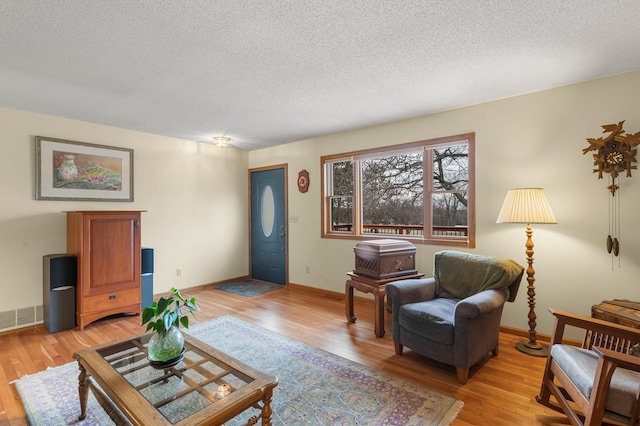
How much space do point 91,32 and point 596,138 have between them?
160 inches

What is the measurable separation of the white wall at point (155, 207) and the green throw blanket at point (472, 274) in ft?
12.5

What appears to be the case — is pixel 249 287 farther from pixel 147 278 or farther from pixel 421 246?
pixel 421 246

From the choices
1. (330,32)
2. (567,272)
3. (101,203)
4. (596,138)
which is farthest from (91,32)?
(567,272)

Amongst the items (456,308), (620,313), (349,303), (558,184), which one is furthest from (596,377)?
(349,303)

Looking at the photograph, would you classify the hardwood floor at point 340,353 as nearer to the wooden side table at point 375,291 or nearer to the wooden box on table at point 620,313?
the wooden side table at point 375,291

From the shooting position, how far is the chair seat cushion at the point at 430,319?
7.68 feet

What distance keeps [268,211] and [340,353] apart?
3341 millimetres

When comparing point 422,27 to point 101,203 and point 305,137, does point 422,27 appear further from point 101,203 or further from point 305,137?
point 101,203

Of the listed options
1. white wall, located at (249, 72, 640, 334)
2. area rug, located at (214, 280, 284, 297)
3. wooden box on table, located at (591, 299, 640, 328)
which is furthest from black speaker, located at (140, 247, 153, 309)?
wooden box on table, located at (591, 299, 640, 328)

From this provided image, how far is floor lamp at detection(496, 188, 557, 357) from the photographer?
107 inches

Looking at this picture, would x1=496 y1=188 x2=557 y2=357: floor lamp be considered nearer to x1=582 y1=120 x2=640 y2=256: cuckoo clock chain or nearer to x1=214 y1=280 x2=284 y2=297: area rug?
x1=582 y1=120 x2=640 y2=256: cuckoo clock chain

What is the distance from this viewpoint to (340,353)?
2.79 metres

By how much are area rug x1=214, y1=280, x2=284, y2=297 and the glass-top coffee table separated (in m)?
2.86

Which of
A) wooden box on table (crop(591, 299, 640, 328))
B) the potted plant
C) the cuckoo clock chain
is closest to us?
the potted plant
